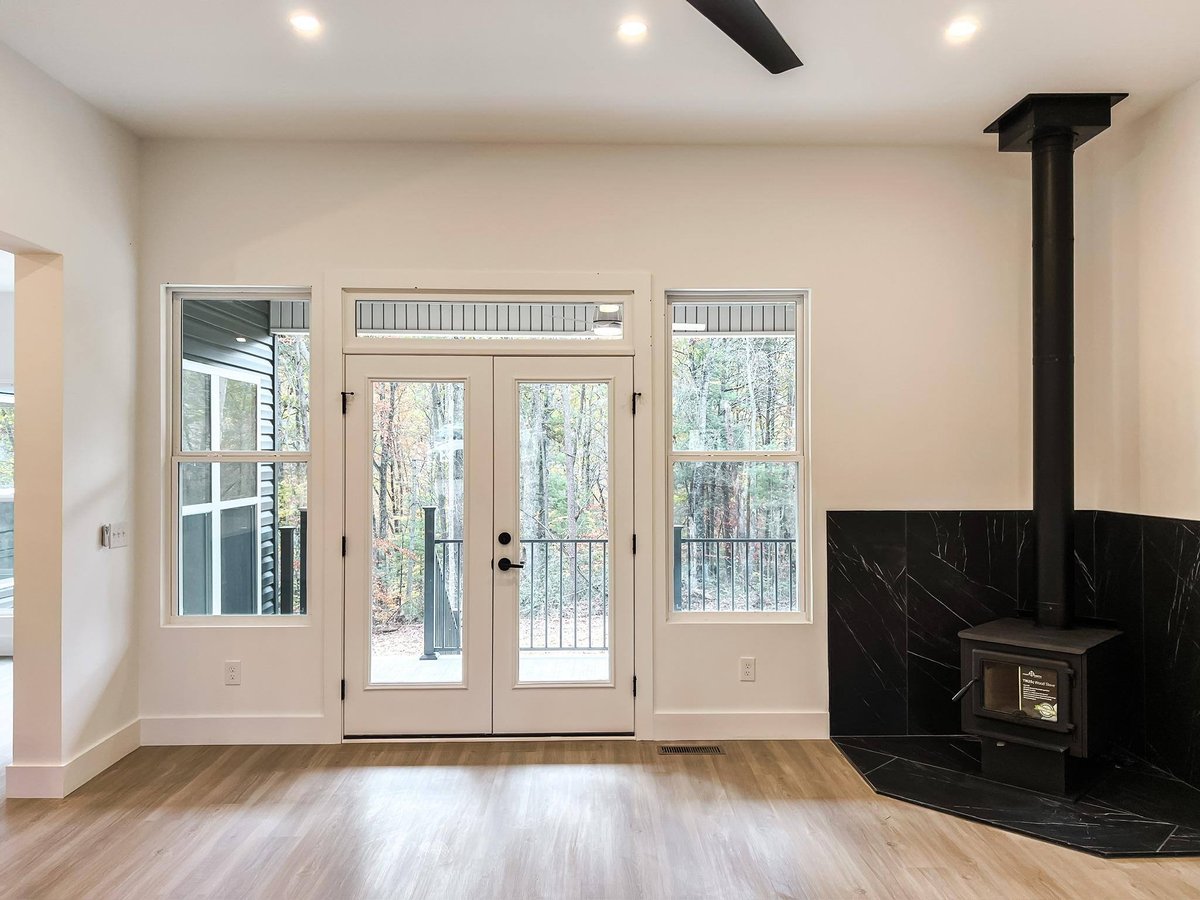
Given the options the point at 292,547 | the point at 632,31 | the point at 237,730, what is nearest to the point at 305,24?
the point at 632,31

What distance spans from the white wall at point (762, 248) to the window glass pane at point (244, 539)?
0.98 meters

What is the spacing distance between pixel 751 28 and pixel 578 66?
1.03m

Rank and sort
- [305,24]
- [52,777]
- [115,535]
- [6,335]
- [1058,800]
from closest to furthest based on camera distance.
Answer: [305,24], [1058,800], [52,777], [115,535], [6,335]

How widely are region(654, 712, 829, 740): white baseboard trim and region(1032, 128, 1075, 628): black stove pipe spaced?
117 centimetres

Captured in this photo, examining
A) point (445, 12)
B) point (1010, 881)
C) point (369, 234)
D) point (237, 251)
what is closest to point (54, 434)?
point (237, 251)

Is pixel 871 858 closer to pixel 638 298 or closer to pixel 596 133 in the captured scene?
pixel 638 298

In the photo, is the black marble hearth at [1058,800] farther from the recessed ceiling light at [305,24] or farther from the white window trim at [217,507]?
the recessed ceiling light at [305,24]

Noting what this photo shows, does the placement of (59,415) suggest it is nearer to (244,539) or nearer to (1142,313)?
(244,539)

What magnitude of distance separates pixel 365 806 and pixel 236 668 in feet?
3.75

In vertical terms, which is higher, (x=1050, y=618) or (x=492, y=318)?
(x=492, y=318)

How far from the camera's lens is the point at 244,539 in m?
3.73

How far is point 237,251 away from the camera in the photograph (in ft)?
12.0

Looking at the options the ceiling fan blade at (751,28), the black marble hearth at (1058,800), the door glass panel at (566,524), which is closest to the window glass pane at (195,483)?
the door glass panel at (566,524)

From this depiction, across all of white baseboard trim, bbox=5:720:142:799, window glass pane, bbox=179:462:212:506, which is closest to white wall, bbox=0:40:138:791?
white baseboard trim, bbox=5:720:142:799
